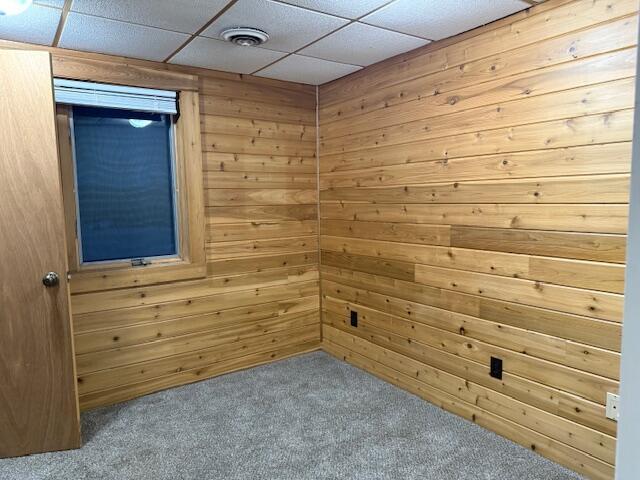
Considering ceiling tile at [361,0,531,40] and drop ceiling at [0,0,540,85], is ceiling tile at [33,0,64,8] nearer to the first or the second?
drop ceiling at [0,0,540,85]

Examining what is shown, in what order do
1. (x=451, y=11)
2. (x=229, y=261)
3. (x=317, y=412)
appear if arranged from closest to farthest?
(x=451, y=11)
(x=317, y=412)
(x=229, y=261)

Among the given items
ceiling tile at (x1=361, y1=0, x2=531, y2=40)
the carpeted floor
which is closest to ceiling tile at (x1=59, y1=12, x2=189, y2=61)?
ceiling tile at (x1=361, y1=0, x2=531, y2=40)

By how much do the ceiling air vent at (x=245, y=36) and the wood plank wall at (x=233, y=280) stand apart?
0.68 metres

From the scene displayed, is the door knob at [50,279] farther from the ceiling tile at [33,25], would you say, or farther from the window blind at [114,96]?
the ceiling tile at [33,25]

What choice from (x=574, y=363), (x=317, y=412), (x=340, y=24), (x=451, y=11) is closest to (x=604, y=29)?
(x=451, y=11)

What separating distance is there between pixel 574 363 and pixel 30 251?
273cm

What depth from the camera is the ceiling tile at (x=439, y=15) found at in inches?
83.2

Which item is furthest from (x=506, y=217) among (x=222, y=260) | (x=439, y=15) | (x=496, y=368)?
(x=222, y=260)

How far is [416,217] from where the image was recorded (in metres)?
2.86

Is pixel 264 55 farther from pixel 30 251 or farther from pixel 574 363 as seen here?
pixel 574 363

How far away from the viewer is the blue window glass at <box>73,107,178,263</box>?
9.30 feet

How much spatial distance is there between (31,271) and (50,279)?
10 centimetres

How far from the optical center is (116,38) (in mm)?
2486

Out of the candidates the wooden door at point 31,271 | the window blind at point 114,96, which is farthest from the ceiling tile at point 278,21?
the wooden door at point 31,271
